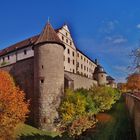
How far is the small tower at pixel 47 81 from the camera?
33.1m

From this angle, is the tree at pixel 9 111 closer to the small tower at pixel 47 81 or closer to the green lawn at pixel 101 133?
the green lawn at pixel 101 133

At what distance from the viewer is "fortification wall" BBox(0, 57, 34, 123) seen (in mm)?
35875

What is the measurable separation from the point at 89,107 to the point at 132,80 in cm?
4160

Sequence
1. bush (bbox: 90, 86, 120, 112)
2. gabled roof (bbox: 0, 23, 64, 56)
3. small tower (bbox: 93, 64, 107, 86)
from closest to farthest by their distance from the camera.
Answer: gabled roof (bbox: 0, 23, 64, 56), bush (bbox: 90, 86, 120, 112), small tower (bbox: 93, 64, 107, 86)

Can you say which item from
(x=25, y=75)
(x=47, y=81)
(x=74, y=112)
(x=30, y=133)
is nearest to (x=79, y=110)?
Answer: (x=74, y=112)

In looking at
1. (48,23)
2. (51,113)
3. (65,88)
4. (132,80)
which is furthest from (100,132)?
(132,80)

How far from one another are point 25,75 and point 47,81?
493 cm

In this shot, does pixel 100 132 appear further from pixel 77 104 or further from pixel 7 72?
pixel 7 72

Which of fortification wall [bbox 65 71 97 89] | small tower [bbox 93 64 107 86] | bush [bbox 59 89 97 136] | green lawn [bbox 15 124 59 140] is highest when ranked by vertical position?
small tower [bbox 93 64 107 86]

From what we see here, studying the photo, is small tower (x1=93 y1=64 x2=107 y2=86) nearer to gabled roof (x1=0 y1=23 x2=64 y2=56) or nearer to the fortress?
gabled roof (x1=0 y1=23 x2=64 y2=56)

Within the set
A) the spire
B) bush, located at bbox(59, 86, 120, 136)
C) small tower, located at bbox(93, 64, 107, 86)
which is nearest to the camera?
bush, located at bbox(59, 86, 120, 136)

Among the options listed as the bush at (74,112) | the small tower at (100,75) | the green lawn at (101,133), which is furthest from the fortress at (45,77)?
the small tower at (100,75)

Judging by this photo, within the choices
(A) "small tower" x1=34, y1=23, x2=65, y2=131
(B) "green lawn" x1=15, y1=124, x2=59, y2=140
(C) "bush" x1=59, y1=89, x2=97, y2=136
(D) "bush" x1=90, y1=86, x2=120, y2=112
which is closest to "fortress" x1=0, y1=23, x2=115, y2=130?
(A) "small tower" x1=34, y1=23, x2=65, y2=131

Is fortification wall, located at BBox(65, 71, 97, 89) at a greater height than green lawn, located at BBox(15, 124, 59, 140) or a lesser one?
greater
